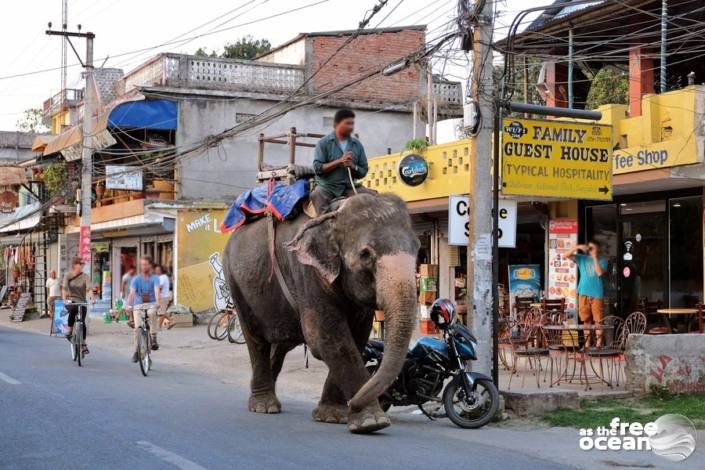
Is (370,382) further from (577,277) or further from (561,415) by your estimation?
(577,277)

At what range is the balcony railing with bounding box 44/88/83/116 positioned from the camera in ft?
135

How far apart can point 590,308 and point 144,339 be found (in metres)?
7.50

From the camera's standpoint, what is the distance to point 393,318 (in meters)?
7.38

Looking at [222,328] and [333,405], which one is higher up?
[222,328]

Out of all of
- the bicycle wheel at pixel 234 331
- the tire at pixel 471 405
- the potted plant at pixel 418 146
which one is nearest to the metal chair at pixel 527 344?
the tire at pixel 471 405

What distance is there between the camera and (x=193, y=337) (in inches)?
933

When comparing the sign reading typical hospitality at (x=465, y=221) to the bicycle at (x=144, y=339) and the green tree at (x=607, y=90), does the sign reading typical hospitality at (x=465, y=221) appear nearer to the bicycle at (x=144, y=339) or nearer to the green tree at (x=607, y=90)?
the bicycle at (x=144, y=339)

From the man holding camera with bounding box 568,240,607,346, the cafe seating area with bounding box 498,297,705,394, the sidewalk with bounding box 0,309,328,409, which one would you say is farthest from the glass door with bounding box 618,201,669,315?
the sidewalk with bounding box 0,309,328,409

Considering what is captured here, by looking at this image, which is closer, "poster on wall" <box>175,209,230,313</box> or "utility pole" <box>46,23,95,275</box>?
"utility pole" <box>46,23,95,275</box>

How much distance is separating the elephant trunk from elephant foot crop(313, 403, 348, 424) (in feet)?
5.33

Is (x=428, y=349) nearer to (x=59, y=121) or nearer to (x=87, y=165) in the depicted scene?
(x=87, y=165)

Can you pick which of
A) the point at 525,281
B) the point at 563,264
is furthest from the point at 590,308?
the point at 525,281

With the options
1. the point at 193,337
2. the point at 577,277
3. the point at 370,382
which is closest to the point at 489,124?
the point at 370,382

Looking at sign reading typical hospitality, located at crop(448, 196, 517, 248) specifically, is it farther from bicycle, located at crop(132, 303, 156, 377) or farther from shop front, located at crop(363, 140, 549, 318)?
bicycle, located at crop(132, 303, 156, 377)
